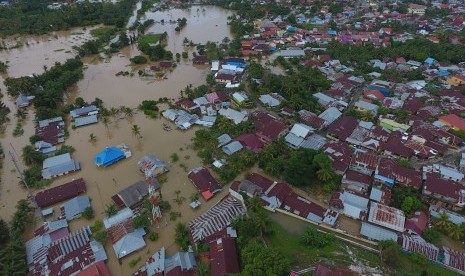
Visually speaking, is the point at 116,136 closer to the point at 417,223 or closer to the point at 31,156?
the point at 31,156

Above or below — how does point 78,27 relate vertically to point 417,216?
above

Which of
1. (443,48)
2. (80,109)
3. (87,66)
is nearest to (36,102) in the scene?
(80,109)

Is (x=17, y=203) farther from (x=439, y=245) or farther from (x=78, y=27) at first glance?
(x=78, y=27)

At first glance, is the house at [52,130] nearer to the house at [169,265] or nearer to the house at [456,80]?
the house at [169,265]

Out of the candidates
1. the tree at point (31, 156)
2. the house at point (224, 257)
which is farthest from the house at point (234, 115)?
the tree at point (31, 156)

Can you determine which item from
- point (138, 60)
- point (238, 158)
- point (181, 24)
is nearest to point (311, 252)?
point (238, 158)
